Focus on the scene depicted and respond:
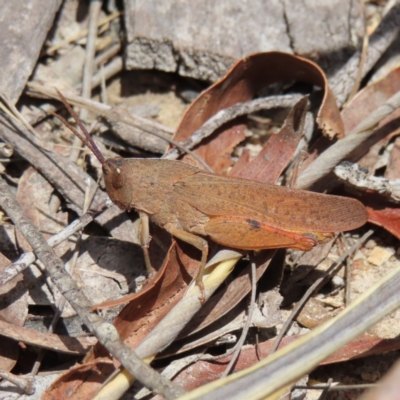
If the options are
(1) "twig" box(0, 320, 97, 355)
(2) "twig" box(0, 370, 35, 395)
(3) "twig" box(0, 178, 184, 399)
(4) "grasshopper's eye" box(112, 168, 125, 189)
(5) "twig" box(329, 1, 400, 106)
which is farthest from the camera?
(5) "twig" box(329, 1, 400, 106)

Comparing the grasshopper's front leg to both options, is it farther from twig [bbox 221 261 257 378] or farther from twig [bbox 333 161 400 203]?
twig [bbox 333 161 400 203]

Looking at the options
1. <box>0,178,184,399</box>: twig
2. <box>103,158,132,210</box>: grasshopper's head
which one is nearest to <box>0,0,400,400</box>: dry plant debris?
<box>0,178,184,399</box>: twig

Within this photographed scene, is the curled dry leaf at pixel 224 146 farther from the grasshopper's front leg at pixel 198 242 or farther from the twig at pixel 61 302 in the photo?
the twig at pixel 61 302

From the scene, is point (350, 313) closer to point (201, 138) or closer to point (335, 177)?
point (335, 177)

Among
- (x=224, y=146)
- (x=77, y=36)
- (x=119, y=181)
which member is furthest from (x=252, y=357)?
(x=77, y=36)

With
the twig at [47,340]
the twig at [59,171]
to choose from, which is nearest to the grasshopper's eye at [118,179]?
the twig at [59,171]

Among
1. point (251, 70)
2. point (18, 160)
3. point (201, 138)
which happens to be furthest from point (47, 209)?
point (251, 70)

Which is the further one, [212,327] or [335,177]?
[335,177]
